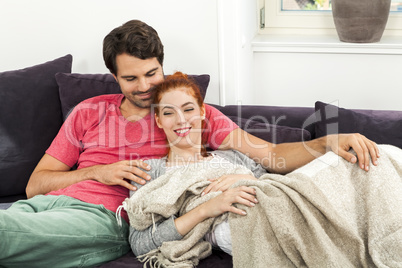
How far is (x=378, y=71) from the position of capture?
104 inches

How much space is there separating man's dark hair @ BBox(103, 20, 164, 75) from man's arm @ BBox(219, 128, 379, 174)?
0.43m

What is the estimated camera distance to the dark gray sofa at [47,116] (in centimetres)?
209

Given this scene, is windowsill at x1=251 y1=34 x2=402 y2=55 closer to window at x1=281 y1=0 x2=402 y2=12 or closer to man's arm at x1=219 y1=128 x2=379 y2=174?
window at x1=281 y1=0 x2=402 y2=12

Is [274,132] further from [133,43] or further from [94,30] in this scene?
[94,30]

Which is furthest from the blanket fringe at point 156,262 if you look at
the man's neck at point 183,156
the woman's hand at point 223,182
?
the man's neck at point 183,156

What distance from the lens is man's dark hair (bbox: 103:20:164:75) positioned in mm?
1958

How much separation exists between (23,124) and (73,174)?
1.25 ft

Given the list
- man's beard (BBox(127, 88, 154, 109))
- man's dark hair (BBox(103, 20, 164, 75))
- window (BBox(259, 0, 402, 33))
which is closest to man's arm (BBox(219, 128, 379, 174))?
man's beard (BBox(127, 88, 154, 109))

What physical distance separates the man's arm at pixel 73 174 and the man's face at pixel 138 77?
0.87ft

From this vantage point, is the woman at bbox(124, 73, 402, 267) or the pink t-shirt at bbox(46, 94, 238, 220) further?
the pink t-shirt at bbox(46, 94, 238, 220)

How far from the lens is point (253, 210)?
162cm

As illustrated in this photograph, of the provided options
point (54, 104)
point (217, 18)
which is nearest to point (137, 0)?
point (217, 18)

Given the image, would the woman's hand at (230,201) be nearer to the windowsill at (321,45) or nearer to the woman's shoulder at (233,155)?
the woman's shoulder at (233,155)

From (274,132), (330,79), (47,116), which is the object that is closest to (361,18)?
(330,79)
